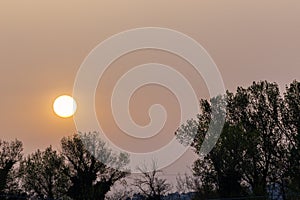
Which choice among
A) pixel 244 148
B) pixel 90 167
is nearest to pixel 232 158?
pixel 244 148

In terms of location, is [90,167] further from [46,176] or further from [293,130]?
[293,130]

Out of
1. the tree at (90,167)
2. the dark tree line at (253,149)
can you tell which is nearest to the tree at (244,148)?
the dark tree line at (253,149)

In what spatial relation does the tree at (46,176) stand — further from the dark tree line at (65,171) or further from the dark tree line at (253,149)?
the dark tree line at (253,149)

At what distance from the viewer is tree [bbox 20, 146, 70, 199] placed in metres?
57.0

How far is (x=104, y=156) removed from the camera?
57188 mm

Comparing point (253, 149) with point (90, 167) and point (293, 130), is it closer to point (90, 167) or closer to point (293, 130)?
point (293, 130)

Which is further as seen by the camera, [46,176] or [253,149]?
[46,176]

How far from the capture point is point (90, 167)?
181 ft

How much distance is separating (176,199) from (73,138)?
14.9 meters

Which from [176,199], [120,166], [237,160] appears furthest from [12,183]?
[237,160]

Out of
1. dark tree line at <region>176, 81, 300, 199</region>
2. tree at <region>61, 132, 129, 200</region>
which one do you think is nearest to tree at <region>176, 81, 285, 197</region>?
dark tree line at <region>176, 81, 300, 199</region>

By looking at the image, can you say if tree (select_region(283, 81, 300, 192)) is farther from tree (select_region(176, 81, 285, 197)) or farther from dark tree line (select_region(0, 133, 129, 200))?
dark tree line (select_region(0, 133, 129, 200))

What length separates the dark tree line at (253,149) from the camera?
1762 inches

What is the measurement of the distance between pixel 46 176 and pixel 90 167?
6910 mm
